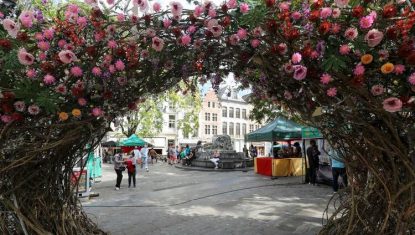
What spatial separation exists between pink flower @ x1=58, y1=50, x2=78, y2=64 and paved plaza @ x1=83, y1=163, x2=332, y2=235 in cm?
364

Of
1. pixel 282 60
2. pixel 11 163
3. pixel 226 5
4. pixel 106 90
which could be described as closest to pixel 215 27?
pixel 226 5

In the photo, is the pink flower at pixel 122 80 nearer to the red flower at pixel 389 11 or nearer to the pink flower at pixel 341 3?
the pink flower at pixel 341 3

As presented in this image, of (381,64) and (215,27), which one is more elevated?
(215,27)

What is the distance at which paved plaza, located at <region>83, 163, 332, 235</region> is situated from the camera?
22.6 ft

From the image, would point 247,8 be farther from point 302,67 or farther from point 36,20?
point 36,20

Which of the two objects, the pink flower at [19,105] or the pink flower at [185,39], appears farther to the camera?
the pink flower at [19,105]

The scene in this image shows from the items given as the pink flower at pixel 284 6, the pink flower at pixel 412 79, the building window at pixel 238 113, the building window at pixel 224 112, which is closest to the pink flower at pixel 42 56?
the pink flower at pixel 284 6

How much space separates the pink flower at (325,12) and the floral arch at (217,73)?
5cm

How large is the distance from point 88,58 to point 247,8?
1.87m

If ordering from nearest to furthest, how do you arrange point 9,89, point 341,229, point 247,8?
point 247,8
point 9,89
point 341,229

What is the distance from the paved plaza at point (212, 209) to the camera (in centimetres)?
688

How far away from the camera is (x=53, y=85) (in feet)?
14.2

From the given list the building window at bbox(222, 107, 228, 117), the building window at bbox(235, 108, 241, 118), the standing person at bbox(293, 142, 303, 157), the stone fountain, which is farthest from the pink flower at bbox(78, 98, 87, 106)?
the building window at bbox(235, 108, 241, 118)

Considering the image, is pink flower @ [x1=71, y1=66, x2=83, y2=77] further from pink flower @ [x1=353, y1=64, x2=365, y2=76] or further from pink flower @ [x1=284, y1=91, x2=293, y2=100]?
pink flower @ [x1=353, y1=64, x2=365, y2=76]
